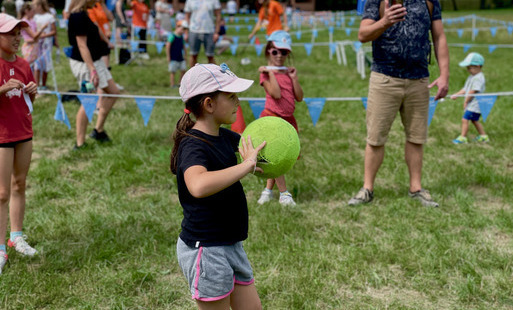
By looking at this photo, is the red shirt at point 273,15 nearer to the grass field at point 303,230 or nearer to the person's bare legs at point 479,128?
the grass field at point 303,230

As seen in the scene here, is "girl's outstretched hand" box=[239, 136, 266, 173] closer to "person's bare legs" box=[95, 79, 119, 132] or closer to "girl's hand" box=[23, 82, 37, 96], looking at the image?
"girl's hand" box=[23, 82, 37, 96]

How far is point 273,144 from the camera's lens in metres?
2.32

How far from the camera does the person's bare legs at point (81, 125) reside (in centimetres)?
653

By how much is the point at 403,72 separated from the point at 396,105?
34cm

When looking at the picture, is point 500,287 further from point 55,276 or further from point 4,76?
point 4,76

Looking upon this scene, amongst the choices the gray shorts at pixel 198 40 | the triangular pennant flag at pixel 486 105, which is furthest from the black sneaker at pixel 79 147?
the triangular pennant flag at pixel 486 105

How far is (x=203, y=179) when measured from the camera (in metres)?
2.14

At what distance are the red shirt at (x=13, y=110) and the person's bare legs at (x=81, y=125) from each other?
105 inches

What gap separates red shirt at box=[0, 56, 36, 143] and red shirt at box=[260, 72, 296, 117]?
214cm

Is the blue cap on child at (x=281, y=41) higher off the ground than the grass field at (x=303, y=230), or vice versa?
the blue cap on child at (x=281, y=41)

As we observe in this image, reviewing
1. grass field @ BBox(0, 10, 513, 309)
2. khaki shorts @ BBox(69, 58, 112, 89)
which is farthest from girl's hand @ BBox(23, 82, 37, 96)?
khaki shorts @ BBox(69, 58, 112, 89)

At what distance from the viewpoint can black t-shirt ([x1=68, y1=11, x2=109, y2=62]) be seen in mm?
6227

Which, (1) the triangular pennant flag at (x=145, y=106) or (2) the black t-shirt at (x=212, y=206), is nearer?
(2) the black t-shirt at (x=212, y=206)

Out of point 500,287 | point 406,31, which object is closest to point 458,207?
point 500,287
